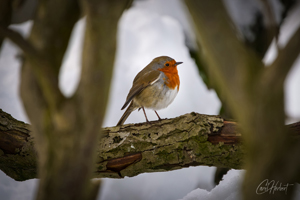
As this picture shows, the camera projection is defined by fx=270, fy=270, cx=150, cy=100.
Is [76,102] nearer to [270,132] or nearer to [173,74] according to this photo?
[270,132]

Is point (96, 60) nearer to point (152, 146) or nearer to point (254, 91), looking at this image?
point (254, 91)

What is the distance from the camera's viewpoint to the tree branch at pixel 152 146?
1754mm

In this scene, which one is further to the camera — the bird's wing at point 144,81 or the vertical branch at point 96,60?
the bird's wing at point 144,81

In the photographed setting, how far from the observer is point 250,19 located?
8.30 ft

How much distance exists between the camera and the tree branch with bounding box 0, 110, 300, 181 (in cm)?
175

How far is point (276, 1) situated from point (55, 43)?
1.94 metres

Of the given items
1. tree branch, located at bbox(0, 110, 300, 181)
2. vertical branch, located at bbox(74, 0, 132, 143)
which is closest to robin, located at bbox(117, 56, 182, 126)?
tree branch, located at bbox(0, 110, 300, 181)

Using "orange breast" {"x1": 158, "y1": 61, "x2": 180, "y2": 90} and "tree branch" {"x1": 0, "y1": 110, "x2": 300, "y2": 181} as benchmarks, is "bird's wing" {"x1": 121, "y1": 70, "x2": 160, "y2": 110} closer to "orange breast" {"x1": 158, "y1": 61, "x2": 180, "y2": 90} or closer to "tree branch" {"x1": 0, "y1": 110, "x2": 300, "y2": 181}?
"orange breast" {"x1": 158, "y1": 61, "x2": 180, "y2": 90}

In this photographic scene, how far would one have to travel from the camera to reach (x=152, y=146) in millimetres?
1811
